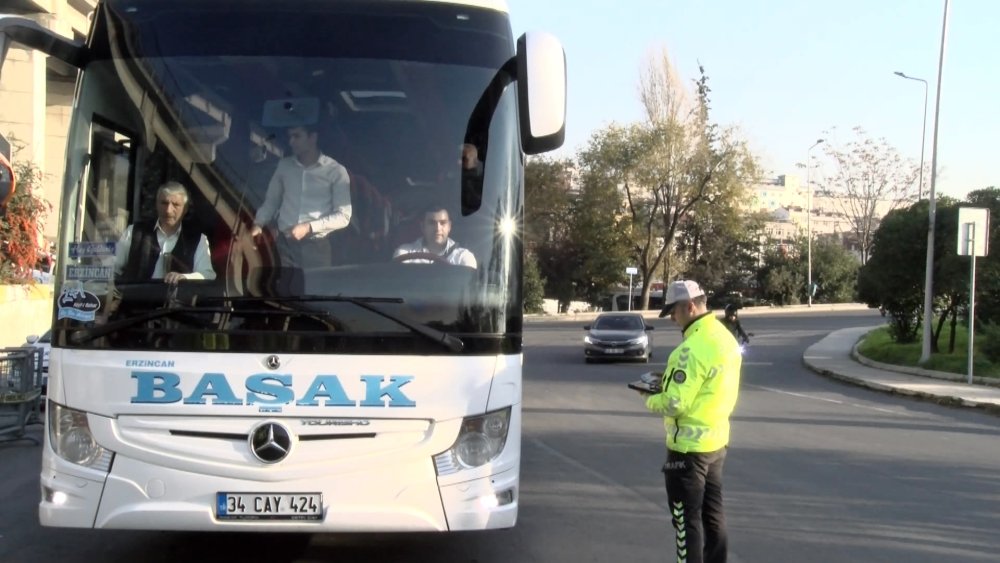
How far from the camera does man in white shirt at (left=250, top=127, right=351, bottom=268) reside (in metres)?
5.39

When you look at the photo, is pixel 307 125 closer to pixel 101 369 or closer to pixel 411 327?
pixel 411 327

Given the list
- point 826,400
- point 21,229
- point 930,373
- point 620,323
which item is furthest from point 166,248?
point 620,323

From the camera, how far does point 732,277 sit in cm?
7294

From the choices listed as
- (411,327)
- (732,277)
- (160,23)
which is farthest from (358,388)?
(732,277)

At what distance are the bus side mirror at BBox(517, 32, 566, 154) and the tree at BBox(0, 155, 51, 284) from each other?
1558 cm

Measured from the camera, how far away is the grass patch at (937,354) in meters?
22.3

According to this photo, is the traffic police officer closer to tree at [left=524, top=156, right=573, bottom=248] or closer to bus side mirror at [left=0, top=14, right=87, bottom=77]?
bus side mirror at [left=0, top=14, right=87, bottom=77]

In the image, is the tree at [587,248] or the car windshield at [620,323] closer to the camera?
the car windshield at [620,323]

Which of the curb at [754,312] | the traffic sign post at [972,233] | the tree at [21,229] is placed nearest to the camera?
the tree at [21,229]

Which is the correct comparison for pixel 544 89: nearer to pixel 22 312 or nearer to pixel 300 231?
pixel 300 231

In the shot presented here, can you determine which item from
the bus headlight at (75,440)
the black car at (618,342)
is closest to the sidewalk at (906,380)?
the black car at (618,342)

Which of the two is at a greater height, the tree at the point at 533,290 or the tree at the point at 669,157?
the tree at the point at 669,157

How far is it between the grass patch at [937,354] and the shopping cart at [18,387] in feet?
60.0

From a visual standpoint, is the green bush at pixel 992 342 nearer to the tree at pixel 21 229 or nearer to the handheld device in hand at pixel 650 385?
the handheld device in hand at pixel 650 385
